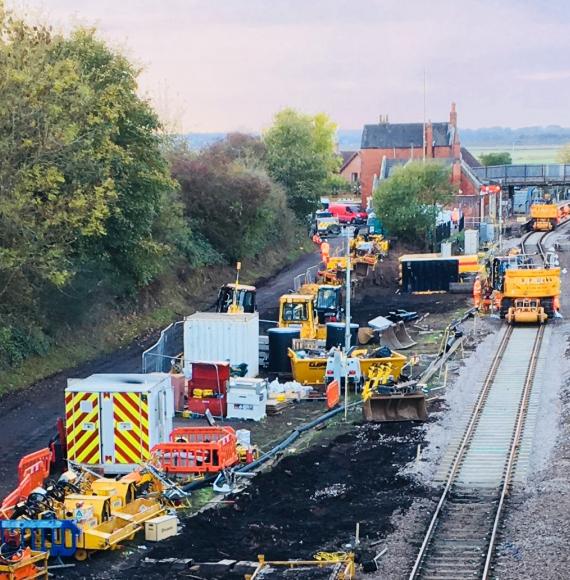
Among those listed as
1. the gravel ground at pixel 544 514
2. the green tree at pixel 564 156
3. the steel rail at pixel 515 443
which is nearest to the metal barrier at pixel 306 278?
the steel rail at pixel 515 443

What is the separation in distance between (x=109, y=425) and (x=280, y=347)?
Answer: 12.0 meters

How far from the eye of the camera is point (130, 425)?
2227 cm

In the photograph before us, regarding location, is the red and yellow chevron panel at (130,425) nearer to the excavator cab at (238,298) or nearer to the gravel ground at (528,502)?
the gravel ground at (528,502)

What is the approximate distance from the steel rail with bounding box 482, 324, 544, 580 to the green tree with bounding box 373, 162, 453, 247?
27534 mm

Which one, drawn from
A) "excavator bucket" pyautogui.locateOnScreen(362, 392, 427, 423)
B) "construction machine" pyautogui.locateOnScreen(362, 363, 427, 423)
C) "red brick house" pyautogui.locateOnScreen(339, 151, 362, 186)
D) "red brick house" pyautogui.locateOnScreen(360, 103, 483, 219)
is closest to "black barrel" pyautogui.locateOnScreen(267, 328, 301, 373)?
"construction machine" pyautogui.locateOnScreen(362, 363, 427, 423)

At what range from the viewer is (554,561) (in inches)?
676

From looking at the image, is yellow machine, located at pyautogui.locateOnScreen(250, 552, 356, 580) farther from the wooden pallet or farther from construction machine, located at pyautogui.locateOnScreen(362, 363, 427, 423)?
the wooden pallet

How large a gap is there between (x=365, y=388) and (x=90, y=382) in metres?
8.77

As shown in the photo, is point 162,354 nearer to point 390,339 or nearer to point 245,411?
point 245,411

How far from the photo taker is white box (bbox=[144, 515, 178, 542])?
18.4 metres

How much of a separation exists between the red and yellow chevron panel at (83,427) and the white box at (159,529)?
3923 millimetres

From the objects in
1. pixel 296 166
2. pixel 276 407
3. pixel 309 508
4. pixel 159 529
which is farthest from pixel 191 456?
pixel 296 166

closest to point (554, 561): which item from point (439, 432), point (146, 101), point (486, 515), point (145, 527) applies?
point (486, 515)

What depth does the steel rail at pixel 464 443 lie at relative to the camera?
17672 mm
